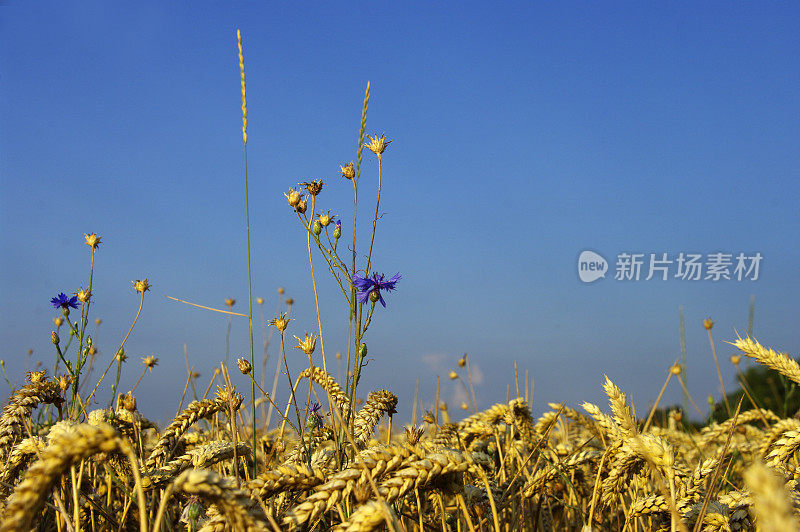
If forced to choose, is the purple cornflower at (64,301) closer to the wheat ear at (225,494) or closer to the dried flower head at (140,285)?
the dried flower head at (140,285)

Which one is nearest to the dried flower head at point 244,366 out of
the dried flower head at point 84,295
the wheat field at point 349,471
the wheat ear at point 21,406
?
the wheat field at point 349,471

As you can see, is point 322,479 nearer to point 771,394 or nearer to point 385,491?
point 385,491

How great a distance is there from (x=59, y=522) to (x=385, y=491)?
5.04ft

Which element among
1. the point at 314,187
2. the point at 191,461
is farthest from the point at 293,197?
the point at 191,461

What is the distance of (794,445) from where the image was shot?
2102 mm

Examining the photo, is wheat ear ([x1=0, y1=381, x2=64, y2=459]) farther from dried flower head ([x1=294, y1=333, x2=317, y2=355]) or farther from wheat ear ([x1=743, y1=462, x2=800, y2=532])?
wheat ear ([x1=743, y1=462, x2=800, y2=532])

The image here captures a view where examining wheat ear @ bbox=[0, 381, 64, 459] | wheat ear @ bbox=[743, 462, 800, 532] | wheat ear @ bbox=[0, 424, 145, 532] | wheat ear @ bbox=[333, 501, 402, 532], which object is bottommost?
wheat ear @ bbox=[333, 501, 402, 532]

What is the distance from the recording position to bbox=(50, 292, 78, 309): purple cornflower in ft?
11.4

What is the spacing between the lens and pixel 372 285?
245cm

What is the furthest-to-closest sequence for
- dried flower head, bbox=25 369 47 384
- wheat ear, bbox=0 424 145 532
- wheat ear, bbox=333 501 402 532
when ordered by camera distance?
dried flower head, bbox=25 369 47 384 < wheat ear, bbox=333 501 402 532 < wheat ear, bbox=0 424 145 532

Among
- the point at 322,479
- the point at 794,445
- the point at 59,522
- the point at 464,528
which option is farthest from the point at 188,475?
the point at 794,445

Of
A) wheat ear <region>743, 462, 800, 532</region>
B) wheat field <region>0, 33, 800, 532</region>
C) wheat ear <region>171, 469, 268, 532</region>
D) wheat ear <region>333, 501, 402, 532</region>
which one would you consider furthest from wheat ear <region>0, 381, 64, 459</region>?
wheat ear <region>743, 462, 800, 532</region>

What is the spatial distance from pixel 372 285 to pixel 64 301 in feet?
6.78

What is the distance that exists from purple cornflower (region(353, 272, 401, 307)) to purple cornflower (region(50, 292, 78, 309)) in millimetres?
2009
